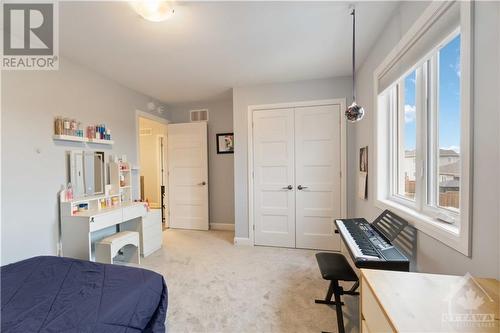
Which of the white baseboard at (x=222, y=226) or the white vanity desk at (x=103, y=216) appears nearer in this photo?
the white vanity desk at (x=103, y=216)

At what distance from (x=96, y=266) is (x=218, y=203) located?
2734mm

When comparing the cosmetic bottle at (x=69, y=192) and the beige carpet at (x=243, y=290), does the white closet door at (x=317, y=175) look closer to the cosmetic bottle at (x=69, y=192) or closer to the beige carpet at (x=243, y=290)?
the beige carpet at (x=243, y=290)

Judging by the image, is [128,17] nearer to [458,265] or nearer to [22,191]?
[22,191]

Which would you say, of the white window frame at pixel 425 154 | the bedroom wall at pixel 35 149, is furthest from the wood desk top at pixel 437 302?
the bedroom wall at pixel 35 149

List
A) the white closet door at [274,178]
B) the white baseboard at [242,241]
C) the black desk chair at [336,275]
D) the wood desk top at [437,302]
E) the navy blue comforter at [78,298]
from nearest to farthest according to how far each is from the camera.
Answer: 1. the wood desk top at [437,302]
2. the navy blue comforter at [78,298]
3. the black desk chair at [336,275]
4. the white closet door at [274,178]
5. the white baseboard at [242,241]

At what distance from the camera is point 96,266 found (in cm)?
163

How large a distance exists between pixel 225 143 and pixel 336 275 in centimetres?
307

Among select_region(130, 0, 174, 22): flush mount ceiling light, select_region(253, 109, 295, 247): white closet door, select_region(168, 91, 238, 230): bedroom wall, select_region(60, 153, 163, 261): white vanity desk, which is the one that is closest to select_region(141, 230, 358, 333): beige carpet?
select_region(253, 109, 295, 247): white closet door

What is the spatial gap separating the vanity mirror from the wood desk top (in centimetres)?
303

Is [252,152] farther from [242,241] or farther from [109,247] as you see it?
[109,247]

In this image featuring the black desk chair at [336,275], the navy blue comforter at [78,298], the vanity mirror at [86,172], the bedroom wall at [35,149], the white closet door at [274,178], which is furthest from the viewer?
the white closet door at [274,178]

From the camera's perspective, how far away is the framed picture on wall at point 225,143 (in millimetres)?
4191

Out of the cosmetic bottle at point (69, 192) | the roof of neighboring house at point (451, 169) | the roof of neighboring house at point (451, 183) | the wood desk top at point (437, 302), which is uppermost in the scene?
the roof of neighboring house at point (451, 169)

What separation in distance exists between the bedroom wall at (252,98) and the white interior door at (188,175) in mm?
989
